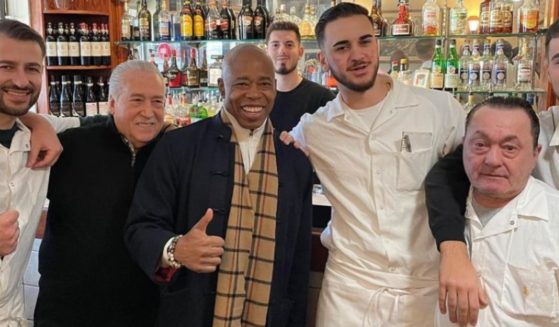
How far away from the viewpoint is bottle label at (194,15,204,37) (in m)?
3.86

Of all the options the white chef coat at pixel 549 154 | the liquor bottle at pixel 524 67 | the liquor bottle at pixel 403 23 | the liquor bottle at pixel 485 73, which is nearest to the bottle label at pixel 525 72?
the liquor bottle at pixel 524 67

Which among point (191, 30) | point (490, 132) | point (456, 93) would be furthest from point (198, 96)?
point (490, 132)

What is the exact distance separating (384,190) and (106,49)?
9.65 ft

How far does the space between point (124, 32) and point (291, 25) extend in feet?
4.49

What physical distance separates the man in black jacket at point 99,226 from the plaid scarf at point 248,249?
349 millimetres

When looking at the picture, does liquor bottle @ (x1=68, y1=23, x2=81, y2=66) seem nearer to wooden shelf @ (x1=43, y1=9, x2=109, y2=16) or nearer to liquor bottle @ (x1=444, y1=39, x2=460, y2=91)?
wooden shelf @ (x1=43, y1=9, x2=109, y2=16)

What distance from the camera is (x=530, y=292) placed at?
1.21 meters

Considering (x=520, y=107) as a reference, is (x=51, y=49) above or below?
above

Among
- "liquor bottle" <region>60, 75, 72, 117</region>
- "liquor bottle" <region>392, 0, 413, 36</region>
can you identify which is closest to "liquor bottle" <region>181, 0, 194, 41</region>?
"liquor bottle" <region>60, 75, 72, 117</region>

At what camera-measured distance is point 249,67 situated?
1495mm

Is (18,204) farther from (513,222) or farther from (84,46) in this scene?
(84,46)

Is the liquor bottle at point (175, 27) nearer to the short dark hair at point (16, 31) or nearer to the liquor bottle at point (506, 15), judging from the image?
the liquor bottle at point (506, 15)

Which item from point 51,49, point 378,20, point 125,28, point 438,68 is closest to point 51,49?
point 51,49

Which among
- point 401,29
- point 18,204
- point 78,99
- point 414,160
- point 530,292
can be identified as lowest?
point 530,292
